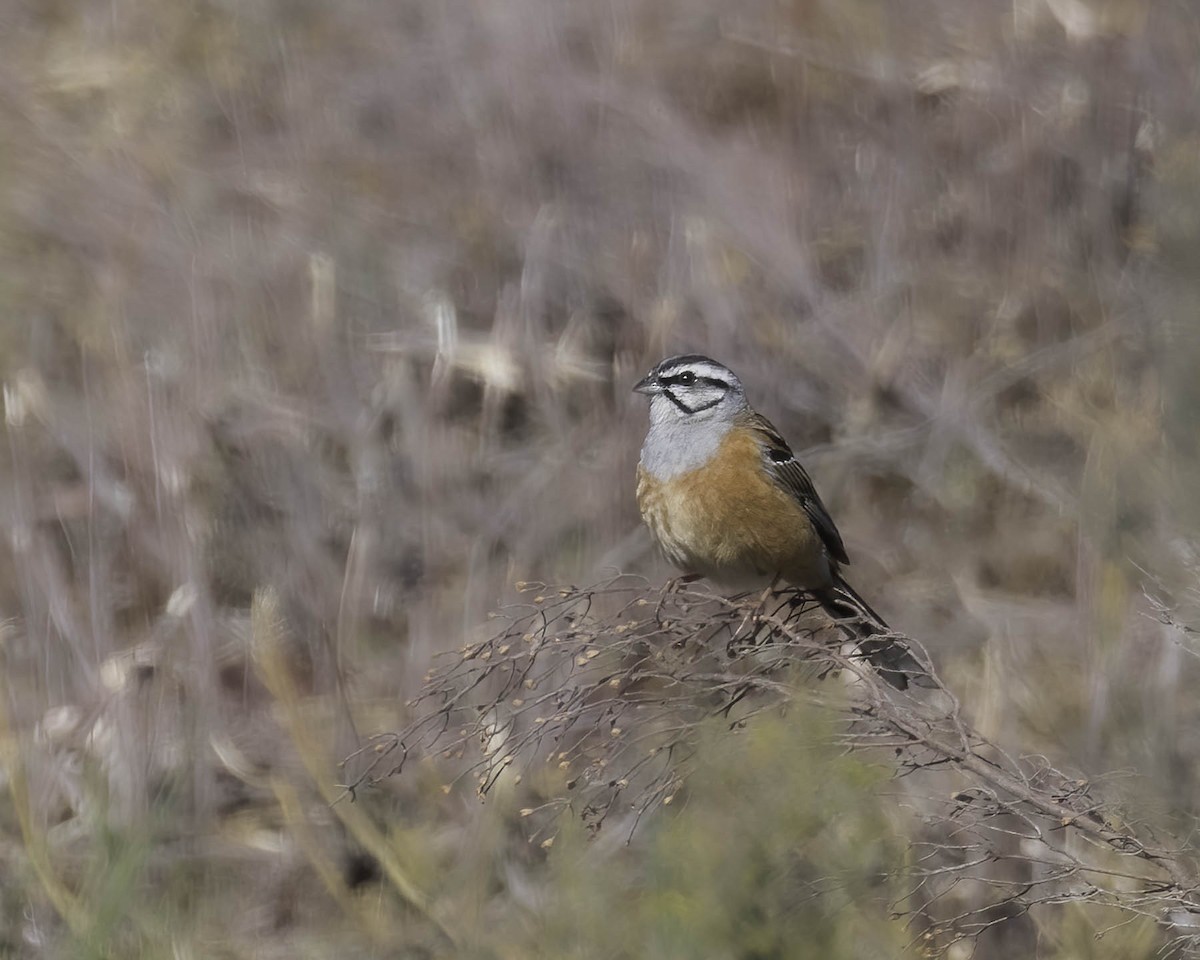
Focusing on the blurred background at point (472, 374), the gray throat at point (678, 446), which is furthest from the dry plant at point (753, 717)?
the blurred background at point (472, 374)

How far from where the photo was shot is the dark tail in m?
2.33

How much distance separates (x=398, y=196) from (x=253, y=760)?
2.00 meters

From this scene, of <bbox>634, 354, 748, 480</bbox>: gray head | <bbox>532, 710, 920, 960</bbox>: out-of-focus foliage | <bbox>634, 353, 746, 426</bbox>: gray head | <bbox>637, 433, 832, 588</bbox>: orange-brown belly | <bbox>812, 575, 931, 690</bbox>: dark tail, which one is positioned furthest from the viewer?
<bbox>634, 353, 746, 426</bbox>: gray head

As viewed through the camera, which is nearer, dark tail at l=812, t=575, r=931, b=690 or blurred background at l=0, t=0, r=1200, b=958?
dark tail at l=812, t=575, r=931, b=690

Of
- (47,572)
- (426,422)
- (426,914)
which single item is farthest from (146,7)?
(426,914)

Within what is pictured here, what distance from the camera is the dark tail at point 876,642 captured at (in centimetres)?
233

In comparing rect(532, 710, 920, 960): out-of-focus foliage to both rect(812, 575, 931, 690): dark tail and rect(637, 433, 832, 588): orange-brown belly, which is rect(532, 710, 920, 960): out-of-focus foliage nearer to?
rect(812, 575, 931, 690): dark tail

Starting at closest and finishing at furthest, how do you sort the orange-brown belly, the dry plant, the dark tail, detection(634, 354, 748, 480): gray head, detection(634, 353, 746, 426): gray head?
1. the dry plant
2. the dark tail
3. the orange-brown belly
4. detection(634, 354, 748, 480): gray head
5. detection(634, 353, 746, 426): gray head

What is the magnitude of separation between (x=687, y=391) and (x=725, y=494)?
0.36 m

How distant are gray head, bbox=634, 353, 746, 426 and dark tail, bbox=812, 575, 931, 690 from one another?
1.71ft

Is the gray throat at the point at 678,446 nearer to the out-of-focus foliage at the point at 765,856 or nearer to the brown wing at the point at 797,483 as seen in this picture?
the brown wing at the point at 797,483

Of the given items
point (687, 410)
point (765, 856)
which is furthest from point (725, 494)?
point (765, 856)

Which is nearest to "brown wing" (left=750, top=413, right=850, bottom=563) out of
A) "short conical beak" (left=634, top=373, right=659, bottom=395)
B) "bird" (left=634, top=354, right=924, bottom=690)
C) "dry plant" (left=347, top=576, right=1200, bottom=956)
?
"bird" (left=634, top=354, right=924, bottom=690)

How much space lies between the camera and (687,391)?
4035 millimetres
